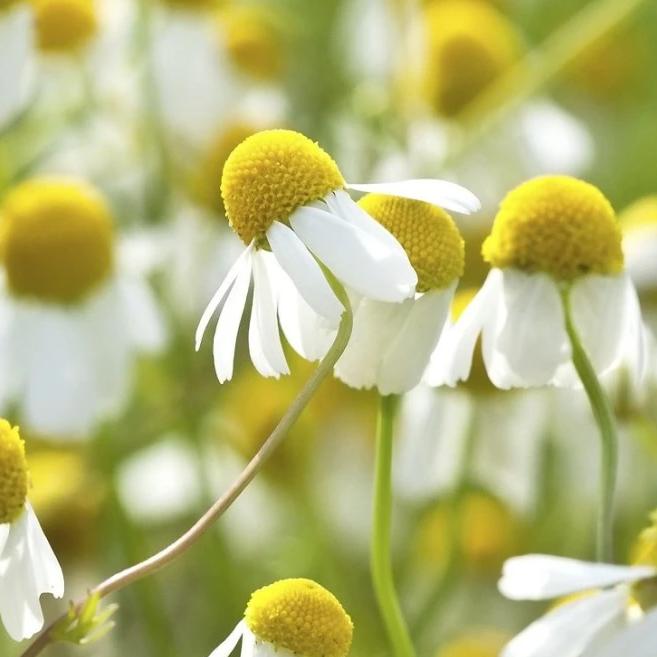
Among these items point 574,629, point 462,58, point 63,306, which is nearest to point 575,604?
point 574,629

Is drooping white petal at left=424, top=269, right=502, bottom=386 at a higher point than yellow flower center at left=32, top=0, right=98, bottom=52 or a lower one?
lower

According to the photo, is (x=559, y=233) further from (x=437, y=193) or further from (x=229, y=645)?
(x=229, y=645)

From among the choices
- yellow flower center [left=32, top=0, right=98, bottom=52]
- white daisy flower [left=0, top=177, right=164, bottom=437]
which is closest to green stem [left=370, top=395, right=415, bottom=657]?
white daisy flower [left=0, top=177, right=164, bottom=437]

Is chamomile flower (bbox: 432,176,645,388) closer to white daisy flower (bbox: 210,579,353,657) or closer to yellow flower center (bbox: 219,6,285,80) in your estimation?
white daisy flower (bbox: 210,579,353,657)

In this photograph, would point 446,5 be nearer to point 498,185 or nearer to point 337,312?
point 498,185

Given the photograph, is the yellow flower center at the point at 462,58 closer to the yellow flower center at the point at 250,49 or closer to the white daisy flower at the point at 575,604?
the yellow flower center at the point at 250,49

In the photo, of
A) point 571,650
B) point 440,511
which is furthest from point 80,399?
point 571,650
